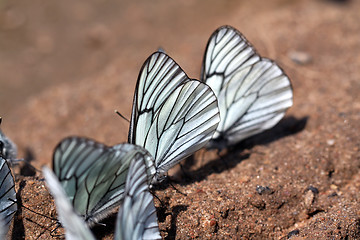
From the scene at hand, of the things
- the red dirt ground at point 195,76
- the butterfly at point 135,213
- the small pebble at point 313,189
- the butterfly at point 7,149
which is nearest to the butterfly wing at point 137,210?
the butterfly at point 135,213

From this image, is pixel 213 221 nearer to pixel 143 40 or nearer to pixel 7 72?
pixel 143 40

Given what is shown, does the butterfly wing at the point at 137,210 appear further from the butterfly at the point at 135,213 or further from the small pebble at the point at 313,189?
the small pebble at the point at 313,189

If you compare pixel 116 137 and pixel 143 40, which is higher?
pixel 143 40

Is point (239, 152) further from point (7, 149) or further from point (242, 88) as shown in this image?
point (7, 149)

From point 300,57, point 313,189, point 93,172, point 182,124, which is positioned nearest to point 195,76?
point 300,57

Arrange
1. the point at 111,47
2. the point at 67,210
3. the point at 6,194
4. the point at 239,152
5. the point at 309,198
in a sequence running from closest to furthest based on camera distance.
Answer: the point at 67,210 → the point at 6,194 → the point at 309,198 → the point at 239,152 → the point at 111,47

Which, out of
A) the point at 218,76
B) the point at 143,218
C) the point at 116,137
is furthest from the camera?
the point at 116,137

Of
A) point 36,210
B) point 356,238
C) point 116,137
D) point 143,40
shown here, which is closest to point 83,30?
point 143,40
